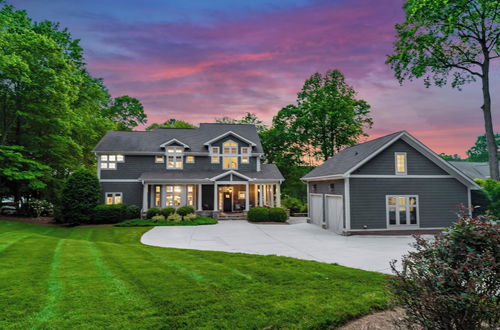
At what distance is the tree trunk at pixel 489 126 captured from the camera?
16859mm

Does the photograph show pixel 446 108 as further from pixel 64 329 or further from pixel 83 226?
pixel 83 226

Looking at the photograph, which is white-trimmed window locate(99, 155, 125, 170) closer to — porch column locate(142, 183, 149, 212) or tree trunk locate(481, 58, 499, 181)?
porch column locate(142, 183, 149, 212)

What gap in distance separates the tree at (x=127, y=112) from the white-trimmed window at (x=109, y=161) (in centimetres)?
2272

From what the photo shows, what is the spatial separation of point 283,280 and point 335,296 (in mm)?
1390

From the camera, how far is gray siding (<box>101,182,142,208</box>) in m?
23.6

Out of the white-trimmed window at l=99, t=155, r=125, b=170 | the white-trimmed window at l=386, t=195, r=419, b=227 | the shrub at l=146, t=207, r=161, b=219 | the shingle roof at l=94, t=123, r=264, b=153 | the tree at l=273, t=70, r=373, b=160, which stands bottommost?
the shrub at l=146, t=207, r=161, b=219

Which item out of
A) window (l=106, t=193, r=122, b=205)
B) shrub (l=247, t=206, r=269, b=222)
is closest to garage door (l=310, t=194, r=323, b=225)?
shrub (l=247, t=206, r=269, b=222)

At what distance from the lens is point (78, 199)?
1919 cm

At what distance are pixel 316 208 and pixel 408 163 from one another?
269 inches

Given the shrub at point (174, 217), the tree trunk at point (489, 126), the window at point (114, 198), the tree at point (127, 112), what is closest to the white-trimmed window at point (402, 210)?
the tree trunk at point (489, 126)

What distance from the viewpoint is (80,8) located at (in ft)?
51.6

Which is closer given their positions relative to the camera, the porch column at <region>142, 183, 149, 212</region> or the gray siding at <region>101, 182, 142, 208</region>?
the porch column at <region>142, 183, 149, 212</region>

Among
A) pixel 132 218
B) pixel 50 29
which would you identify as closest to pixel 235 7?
pixel 132 218

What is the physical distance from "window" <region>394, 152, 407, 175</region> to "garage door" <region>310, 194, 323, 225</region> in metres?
5.18
